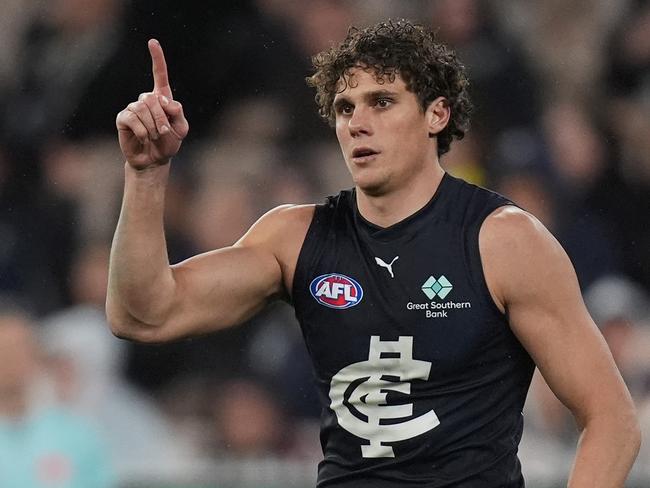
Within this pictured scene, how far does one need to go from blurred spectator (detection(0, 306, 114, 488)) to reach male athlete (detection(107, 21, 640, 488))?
94.4 inches

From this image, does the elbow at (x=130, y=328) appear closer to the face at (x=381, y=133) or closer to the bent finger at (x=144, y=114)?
the bent finger at (x=144, y=114)

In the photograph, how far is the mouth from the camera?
10.9 ft

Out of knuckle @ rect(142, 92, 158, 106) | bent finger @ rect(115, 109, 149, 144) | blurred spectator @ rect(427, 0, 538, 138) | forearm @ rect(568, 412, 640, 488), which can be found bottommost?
forearm @ rect(568, 412, 640, 488)

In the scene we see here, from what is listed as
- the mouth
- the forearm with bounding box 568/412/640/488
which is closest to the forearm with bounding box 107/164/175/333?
the mouth

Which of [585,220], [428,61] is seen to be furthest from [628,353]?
[428,61]

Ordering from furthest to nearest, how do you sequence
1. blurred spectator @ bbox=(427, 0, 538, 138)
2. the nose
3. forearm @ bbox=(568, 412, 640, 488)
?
1. blurred spectator @ bbox=(427, 0, 538, 138)
2. the nose
3. forearm @ bbox=(568, 412, 640, 488)

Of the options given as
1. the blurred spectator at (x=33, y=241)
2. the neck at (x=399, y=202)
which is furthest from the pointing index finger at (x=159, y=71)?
the blurred spectator at (x=33, y=241)

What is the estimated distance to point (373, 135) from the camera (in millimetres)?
3322

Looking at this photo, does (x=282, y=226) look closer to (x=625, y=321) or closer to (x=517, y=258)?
(x=517, y=258)

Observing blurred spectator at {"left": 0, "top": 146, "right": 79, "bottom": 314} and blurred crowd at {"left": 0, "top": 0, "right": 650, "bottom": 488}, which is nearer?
blurred crowd at {"left": 0, "top": 0, "right": 650, "bottom": 488}

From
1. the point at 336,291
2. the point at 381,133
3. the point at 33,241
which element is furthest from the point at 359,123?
Answer: the point at 33,241

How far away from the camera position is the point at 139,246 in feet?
10.3

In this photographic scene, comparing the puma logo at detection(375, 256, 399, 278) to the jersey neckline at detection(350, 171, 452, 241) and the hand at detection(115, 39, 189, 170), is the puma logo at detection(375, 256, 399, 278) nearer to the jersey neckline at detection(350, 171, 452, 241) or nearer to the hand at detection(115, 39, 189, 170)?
the jersey neckline at detection(350, 171, 452, 241)

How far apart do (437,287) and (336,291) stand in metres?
0.27
